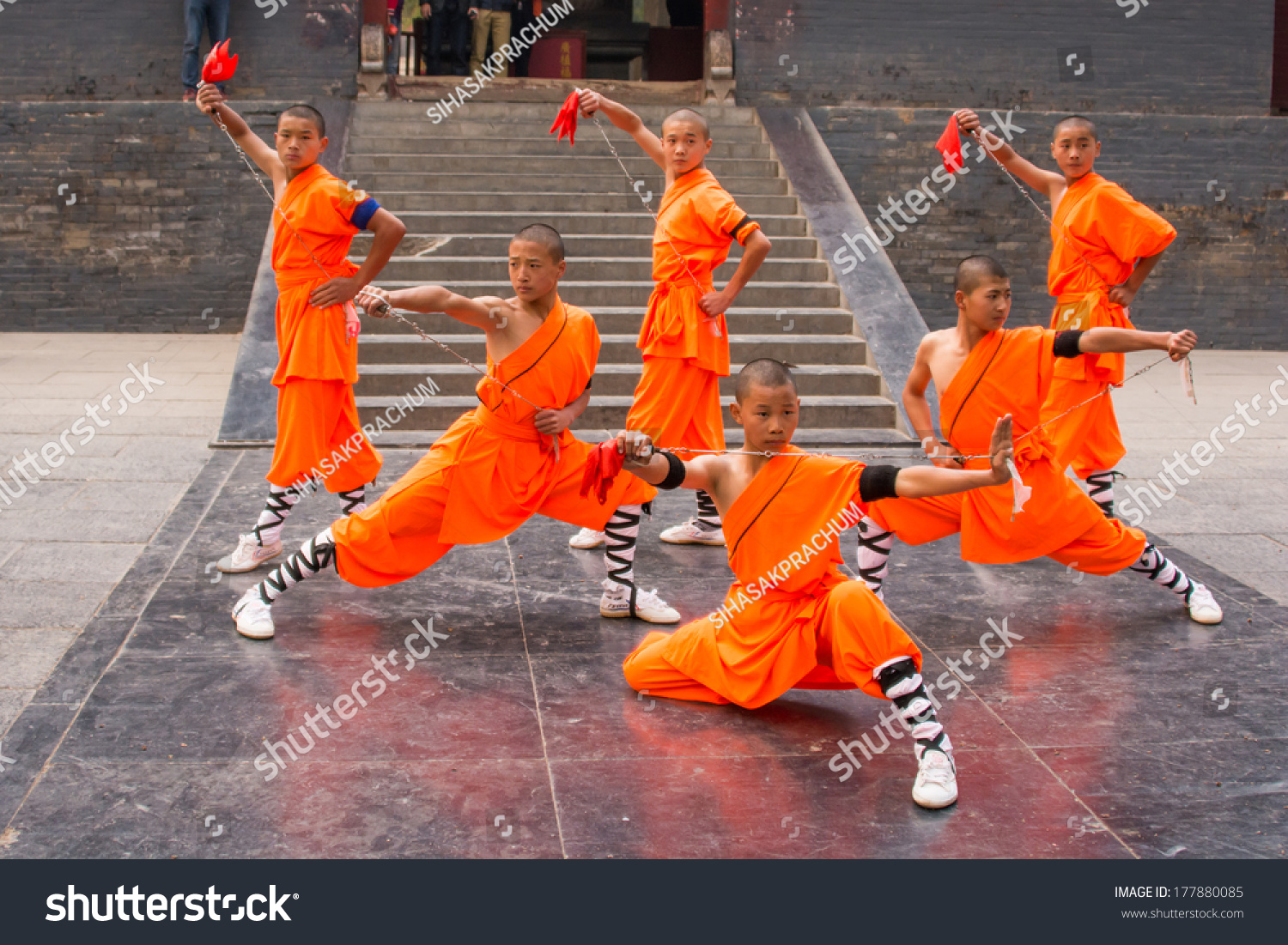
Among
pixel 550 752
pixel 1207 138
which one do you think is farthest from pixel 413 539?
pixel 1207 138

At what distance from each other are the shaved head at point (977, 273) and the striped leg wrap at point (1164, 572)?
4.29 feet

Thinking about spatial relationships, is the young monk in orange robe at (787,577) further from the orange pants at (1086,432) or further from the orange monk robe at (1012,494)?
the orange pants at (1086,432)

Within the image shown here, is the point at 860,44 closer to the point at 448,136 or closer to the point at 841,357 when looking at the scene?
the point at 448,136

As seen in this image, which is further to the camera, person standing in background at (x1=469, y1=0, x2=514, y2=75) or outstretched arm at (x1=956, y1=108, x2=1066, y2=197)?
person standing in background at (x1=469, y1=0, x2=514, y2=75)

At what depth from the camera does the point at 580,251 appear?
10.3 metres

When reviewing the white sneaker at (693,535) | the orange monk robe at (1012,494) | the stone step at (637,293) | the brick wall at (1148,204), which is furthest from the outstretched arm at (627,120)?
the brick wall at (1148,204)

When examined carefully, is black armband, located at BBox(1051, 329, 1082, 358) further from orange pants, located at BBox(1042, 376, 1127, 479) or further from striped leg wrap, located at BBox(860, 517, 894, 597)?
orange pants, located at BBox(1042, 376, 1127, 479)

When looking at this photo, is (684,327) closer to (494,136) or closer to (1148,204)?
→ (494,136)

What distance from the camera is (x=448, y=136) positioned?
468 inches

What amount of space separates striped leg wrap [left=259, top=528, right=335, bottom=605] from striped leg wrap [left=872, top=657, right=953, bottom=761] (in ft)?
7.03

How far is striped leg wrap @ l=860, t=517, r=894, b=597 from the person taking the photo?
16.4ft

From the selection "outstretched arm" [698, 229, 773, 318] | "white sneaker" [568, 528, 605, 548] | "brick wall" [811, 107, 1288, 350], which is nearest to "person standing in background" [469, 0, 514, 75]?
"brick wall" [811, 107, 1288, 350]

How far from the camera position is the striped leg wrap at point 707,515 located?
6012 mm

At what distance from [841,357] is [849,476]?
5515mm
